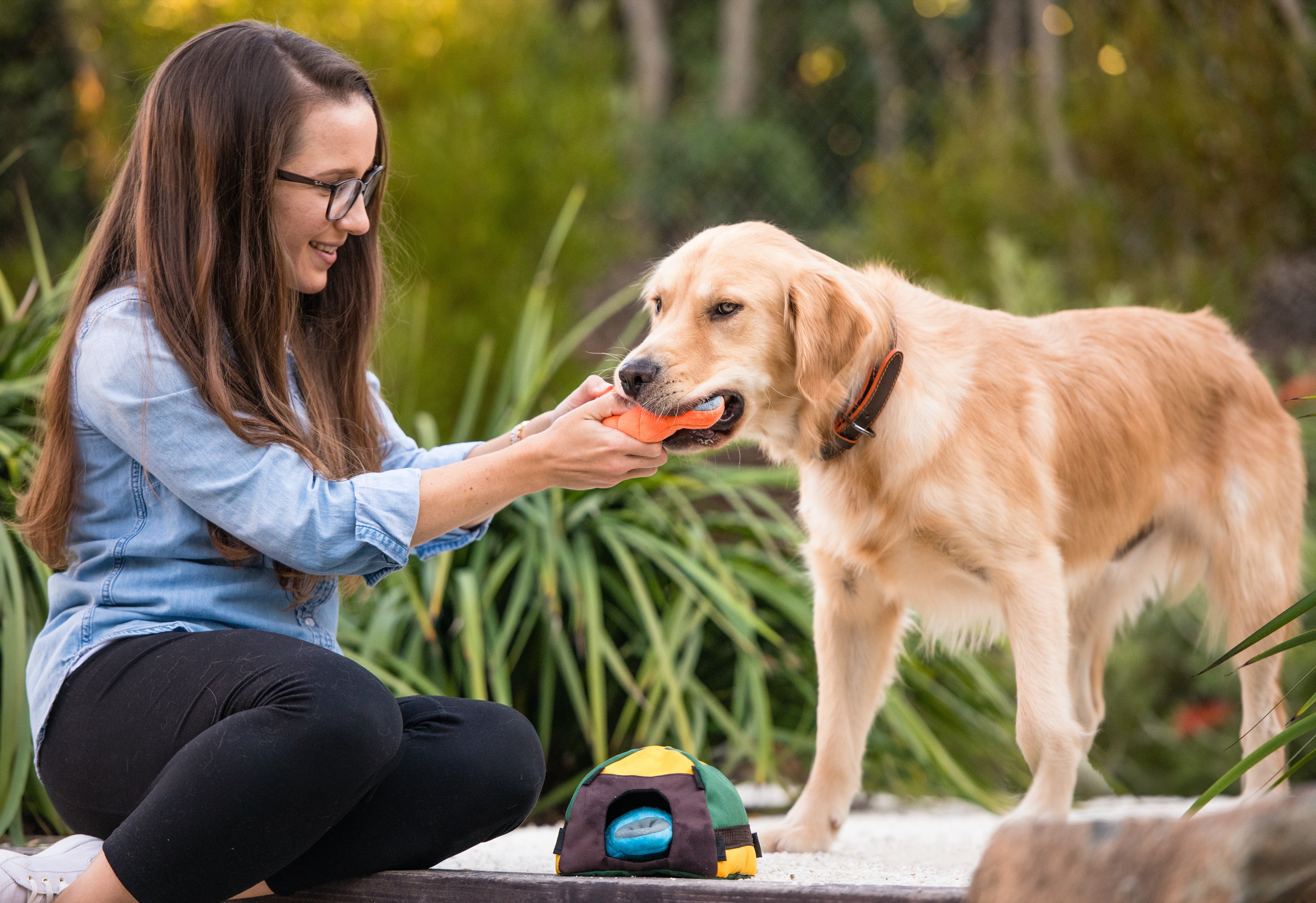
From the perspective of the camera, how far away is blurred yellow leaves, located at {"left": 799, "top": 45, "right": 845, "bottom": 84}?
12.0m

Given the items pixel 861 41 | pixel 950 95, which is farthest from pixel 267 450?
pixel 861 41

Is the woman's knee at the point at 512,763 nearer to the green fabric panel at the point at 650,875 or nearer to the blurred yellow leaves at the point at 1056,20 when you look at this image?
the green fabric panel at the point at 650,875

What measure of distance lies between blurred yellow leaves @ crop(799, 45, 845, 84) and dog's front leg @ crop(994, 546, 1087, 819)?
1047 cm

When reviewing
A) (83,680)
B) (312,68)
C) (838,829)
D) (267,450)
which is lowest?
(838,829)

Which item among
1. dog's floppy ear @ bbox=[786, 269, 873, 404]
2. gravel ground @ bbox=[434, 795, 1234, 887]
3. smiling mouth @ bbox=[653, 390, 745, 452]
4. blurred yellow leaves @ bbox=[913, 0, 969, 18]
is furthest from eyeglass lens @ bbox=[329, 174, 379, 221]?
blurred yellow leaves @ bbox=[913, 0, 969, 18]

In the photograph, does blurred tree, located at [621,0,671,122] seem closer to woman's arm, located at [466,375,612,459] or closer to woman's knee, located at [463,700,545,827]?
woman's arm, located at [466,375,612,459]

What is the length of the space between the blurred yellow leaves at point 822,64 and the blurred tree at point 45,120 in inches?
282

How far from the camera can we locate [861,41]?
11.9 meters

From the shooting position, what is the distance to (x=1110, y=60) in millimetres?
6824

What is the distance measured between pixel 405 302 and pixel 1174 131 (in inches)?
166

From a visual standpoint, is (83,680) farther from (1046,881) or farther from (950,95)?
(950,95)

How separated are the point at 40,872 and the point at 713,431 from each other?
1.22 meters

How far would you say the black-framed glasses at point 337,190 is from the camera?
181 cm

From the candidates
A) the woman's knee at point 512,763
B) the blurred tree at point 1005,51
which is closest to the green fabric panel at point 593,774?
the woman's knee at point 512,763
